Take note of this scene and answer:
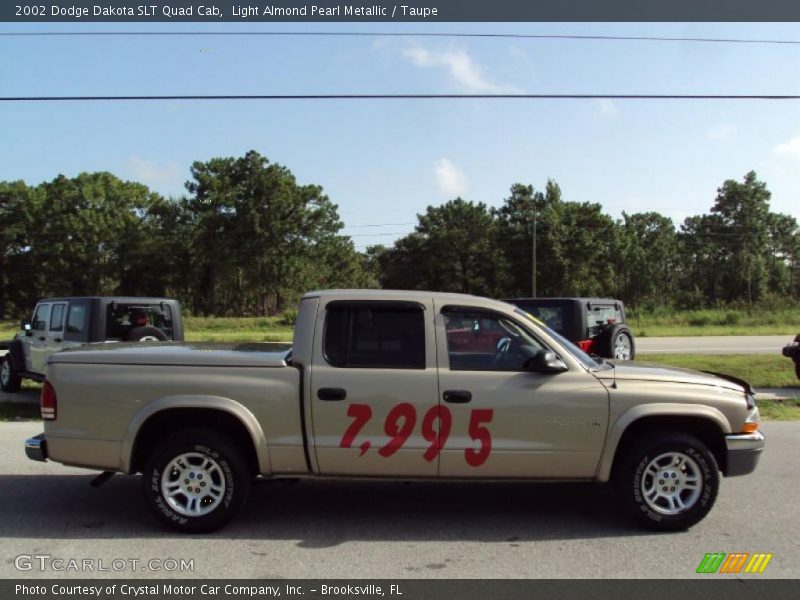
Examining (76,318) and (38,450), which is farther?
(76,318)

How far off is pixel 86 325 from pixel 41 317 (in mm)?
1778

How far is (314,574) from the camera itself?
4242 millimetres

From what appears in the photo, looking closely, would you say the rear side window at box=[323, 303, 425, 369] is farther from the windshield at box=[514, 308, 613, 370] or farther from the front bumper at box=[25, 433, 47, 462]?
the front bumper at box=[25, 433, 47, 462]

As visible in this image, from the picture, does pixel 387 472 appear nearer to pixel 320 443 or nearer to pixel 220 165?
pixel 320 443

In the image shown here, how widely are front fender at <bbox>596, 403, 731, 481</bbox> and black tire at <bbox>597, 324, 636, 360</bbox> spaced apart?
22.8 ft

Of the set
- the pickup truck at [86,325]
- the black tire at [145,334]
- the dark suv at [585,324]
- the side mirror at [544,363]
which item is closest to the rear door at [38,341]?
the pickup truck at [86,325]

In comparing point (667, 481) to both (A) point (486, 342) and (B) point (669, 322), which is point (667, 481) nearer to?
(A) point (486, 342)

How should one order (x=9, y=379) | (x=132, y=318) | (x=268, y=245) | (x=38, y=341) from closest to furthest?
(x=132, y=318) → (x=38, y=341) → (x=9, y=379) → (x=268, y=245)

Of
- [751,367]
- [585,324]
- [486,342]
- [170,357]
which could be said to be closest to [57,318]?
[170,357]

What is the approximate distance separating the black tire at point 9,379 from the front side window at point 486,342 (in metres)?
10.3

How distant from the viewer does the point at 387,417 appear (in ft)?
16.2

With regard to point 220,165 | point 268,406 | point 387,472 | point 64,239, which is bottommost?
point 387,472
